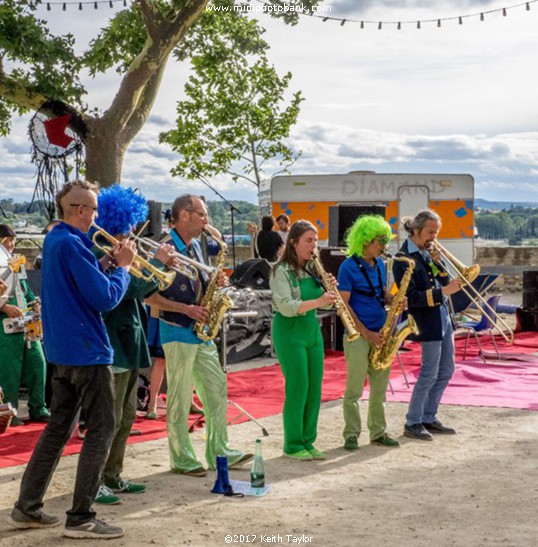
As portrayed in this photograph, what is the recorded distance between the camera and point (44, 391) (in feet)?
27.1

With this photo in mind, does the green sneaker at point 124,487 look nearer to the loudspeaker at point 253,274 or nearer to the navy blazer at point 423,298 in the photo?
the navy blazer at point 423,298

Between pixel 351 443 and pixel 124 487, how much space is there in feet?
6.34

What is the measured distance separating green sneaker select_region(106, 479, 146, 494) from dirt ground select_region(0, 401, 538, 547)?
0.08 m

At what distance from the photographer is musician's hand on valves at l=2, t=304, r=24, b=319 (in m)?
7.94

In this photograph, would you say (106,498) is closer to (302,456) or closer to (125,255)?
(125,255)

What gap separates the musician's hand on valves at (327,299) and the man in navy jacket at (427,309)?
38.1 inches

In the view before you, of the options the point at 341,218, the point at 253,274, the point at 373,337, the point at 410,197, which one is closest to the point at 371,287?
the point at 373,337

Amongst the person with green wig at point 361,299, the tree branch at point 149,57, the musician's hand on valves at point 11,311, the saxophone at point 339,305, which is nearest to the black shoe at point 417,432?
the person with green wig at point 361,299

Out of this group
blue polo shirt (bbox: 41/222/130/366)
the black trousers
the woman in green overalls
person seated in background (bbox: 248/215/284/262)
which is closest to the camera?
blue polo shirt (bbox: 41/222/130/366)

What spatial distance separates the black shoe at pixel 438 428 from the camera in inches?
298

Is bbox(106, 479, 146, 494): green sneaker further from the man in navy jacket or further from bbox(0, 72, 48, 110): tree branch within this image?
bbox(0, 72, 48, 110): tree branch

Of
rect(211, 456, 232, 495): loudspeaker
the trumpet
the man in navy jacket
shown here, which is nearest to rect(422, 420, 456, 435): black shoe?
the man in navy jacket

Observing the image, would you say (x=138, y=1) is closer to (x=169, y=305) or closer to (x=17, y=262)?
(x=17, y=262)

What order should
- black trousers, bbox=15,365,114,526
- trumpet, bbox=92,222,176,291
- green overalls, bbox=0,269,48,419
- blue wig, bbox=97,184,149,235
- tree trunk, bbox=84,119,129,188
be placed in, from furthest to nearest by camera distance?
tree trunk, bbox=84,119,129,188
green overalls, bbox=0,269,48,419
blue wig, bbox=97,184,149,235
trumpet, bbox=92,222,176,291
black trousers, bbox=15,365,114,526
